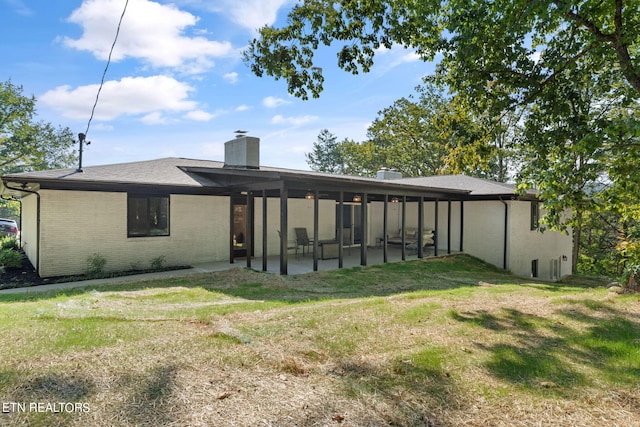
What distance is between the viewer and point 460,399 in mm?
2797

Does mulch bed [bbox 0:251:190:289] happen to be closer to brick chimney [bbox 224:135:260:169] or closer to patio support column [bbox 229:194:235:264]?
patio support column [bbox 229:194:235:264]

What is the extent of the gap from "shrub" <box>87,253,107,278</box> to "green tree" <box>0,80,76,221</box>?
71.7ft

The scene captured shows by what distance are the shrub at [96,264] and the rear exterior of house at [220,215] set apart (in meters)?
0.13

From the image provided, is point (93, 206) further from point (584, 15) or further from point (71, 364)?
point (584, 15)

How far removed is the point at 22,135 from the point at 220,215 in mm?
25857

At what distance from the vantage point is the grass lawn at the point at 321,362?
2535 mm

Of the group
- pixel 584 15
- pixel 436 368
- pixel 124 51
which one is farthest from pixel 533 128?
pixel 124 51

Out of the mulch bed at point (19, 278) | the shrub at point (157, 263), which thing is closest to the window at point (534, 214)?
the shrub at point (157, 263)

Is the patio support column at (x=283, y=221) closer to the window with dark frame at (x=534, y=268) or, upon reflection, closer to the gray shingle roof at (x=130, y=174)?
the gray shingle roof at (x=130, y=174)

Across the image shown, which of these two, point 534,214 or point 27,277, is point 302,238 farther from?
point 534,214

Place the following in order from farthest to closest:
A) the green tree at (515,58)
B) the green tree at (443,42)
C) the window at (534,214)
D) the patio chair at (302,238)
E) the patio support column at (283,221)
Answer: the window at (534,214)
the patio chair at (302,238)
the patio support column at (283,221)
the green tree at (443,42)
the green tree at (515,58)

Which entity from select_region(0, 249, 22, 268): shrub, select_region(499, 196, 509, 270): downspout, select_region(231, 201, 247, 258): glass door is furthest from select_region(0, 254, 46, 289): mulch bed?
select_region(499, 196, 509, 270): downspout

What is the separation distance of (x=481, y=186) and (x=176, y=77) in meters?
12.3

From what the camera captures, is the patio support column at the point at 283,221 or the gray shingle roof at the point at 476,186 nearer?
the patio support column at the point at 283,221
